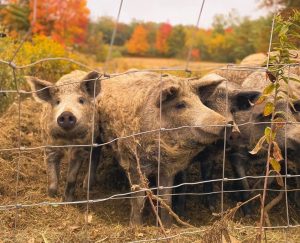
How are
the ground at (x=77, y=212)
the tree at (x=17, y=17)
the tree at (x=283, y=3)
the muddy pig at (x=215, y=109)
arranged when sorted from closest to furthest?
1. the ground at (x=77, y=212)
2. the muddy pig at (x=215, y=109)
3. the tree at (x=283, y=3)
4. the tree at (x=17, y=17)

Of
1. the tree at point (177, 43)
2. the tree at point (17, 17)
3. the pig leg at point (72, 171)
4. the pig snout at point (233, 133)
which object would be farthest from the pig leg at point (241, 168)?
the tree at point (177, 43)

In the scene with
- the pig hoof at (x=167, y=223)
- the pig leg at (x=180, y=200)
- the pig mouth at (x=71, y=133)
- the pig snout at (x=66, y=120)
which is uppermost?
the pig snout at (x=66, y=120)

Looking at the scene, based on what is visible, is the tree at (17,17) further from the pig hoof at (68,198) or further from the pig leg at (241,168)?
the pig leg at (241,168)

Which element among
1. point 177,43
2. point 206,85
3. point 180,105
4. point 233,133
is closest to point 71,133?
point 180,105

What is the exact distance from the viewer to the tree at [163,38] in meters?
40.0

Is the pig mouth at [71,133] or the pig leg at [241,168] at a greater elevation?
the pig mouth at [71,133]

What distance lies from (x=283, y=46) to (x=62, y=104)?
265cm

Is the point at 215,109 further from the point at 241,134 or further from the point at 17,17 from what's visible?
the point at 17,17

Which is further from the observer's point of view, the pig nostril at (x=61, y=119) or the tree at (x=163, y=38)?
the tree at (x=163, y=38)

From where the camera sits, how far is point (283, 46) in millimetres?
3518

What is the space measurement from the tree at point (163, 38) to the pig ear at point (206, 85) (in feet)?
107

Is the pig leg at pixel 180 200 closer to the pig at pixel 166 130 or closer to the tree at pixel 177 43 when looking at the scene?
the pig at pixel 166 130

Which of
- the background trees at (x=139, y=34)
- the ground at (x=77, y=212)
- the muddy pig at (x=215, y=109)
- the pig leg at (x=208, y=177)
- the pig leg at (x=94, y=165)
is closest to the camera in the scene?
the ground at (x=77, y=212)

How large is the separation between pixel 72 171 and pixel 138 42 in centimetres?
3821
